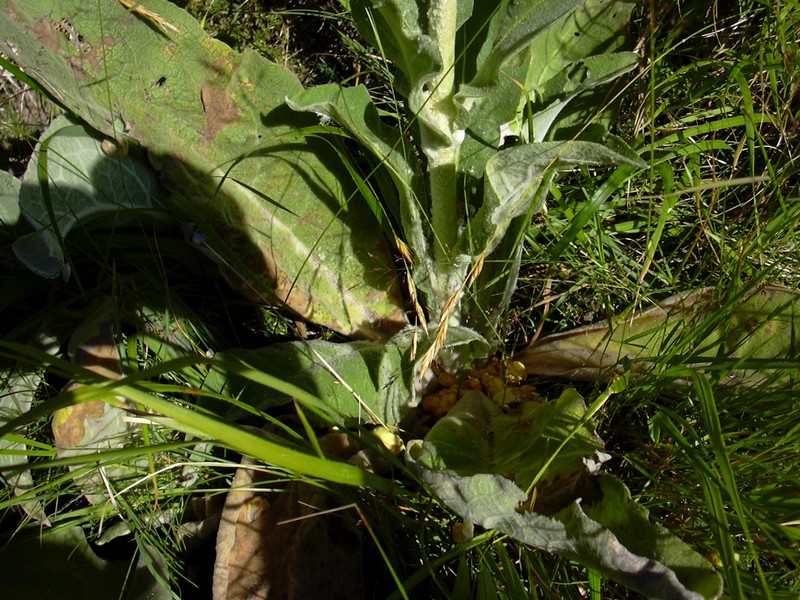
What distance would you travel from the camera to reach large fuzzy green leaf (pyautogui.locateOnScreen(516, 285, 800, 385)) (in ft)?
5.23

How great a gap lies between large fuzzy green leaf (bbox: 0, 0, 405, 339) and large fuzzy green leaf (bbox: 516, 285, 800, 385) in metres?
0.60

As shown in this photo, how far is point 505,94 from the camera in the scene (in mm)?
1562

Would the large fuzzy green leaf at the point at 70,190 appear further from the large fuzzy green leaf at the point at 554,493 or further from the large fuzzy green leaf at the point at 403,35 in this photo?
the large fuzzy green leaf at the point at 554,493

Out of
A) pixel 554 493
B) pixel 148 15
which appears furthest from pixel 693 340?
pixel 148 15

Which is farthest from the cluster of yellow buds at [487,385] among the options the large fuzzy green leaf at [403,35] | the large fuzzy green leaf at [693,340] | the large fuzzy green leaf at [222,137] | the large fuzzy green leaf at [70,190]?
the large fuzzy green leaf at [70,190]

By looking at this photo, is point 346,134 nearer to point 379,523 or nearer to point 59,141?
point 59,141

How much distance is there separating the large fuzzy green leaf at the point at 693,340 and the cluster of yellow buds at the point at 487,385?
0.19 feet

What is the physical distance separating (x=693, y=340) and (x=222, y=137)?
1316 mm

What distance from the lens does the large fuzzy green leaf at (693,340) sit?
1.59 m

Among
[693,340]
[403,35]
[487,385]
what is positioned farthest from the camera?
[487,385]

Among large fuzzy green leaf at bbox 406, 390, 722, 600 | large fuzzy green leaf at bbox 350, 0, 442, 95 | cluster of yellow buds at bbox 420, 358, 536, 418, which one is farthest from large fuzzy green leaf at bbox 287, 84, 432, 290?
large fuzzy green leaf at bbox 406, 390, 722, 600

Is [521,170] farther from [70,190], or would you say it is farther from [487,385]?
[70,190]

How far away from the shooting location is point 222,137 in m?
1.82

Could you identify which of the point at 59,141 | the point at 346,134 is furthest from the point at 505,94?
the point at 59,141
